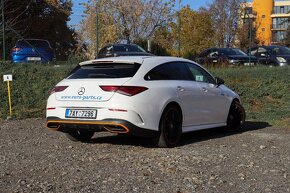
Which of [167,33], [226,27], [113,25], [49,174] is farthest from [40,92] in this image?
[226,27]

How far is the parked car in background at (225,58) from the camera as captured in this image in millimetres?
21156

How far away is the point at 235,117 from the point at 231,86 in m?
5.43

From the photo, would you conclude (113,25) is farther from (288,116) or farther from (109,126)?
(109,126)

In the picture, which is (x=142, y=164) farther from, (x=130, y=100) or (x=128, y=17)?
(x=128, y=17)

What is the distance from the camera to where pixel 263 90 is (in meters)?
16.4

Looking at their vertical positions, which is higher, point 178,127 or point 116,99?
point 116,99

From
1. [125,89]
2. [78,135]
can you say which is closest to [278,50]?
[78,135]

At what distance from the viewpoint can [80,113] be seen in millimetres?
8289

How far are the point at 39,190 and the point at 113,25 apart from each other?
34.5m

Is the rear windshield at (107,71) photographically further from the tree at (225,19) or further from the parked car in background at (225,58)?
the tree at (225,19)

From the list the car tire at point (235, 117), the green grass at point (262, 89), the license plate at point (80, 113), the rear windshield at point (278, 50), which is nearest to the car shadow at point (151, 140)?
the car tire at point (235, 117)

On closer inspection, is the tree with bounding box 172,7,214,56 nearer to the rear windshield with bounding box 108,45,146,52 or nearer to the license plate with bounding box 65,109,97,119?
the rear windshield with bounding box 108,45,146,52

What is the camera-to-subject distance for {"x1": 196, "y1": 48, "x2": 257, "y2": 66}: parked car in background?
69.4 ft

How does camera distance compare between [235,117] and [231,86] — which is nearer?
[235,117]
